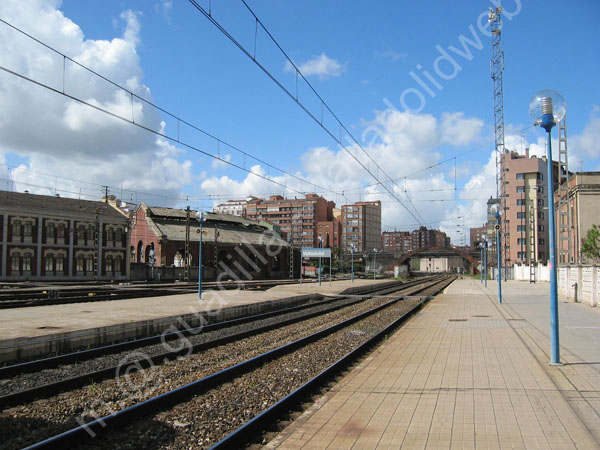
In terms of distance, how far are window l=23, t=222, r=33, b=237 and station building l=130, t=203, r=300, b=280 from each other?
12.1 metres

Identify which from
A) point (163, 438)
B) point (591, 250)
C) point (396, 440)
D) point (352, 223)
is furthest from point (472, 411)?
point (352, 223)

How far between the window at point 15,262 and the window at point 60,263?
3.79 meters

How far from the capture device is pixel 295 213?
147750 millimetres

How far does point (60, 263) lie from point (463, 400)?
54013mm

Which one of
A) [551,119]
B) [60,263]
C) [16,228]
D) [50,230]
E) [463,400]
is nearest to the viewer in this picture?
[463,400]

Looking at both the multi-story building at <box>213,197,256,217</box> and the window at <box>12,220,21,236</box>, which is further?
the multi-story building at <box>213,197,256,217</box>

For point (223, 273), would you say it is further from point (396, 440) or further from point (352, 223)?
point (352, 223)

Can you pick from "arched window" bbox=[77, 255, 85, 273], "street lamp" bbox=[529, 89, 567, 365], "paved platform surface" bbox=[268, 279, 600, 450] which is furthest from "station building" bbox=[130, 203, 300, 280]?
"street lamp" bbox=[529, 89, 567, 365]

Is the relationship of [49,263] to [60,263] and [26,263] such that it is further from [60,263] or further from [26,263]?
[26,263]

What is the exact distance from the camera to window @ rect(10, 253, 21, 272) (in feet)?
162

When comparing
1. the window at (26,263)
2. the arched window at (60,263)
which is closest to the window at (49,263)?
the arched window at (60,263)

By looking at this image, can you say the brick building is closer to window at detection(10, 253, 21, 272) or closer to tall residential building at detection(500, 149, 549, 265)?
window at detection(10, 253, 21, 272)

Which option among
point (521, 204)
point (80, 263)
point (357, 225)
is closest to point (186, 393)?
Result: point (80, 263)

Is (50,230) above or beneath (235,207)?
beneath
